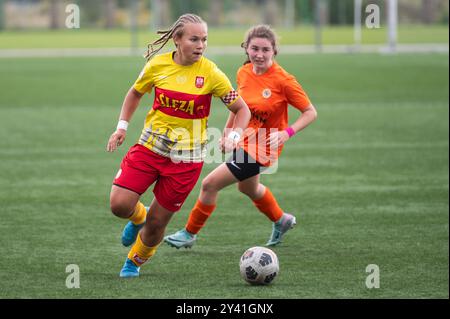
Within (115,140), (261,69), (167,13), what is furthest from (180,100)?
(167,13)

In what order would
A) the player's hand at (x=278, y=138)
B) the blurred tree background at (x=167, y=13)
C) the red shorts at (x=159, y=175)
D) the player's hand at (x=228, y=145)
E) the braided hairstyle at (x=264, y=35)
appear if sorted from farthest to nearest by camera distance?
the blurred tree background at (x=167, y=13) < the braided hairstyle at (x=264, y=35) < the player's hand at (x=278, y=138) < the red shorts at (x=159, y=175) < the player's hand at (x=228, y=145)

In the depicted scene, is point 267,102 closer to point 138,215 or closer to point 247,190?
point 247,190

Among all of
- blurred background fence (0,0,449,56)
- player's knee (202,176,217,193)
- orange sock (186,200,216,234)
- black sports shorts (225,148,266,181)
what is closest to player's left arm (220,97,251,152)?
black sports shorts (225,148,266,181)

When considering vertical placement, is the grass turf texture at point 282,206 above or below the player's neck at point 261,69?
below

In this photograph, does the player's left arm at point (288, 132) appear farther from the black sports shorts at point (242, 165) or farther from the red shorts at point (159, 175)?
the red shorts at point (159, 175)

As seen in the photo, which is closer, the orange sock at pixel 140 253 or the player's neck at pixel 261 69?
the orange sock at pixel 140 253

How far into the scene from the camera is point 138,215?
7.82 meters

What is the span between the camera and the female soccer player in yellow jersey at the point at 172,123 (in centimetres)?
717

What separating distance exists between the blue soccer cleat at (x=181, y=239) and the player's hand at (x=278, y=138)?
1139 millimetres

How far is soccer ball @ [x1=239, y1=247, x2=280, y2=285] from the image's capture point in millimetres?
7184

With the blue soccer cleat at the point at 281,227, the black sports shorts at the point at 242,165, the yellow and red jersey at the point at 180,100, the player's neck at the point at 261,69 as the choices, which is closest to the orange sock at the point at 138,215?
the yellow and red jersey at the point at 180,100

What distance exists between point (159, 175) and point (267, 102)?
1372 millimetres

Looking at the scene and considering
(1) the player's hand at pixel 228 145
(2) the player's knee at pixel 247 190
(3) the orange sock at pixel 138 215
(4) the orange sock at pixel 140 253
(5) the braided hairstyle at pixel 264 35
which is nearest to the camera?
(1) the player's hand at pixel 228 145

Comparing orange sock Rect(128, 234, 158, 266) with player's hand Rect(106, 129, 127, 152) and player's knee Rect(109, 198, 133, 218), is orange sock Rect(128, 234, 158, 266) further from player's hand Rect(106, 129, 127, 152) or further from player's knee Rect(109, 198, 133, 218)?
player's hand Rect(106, 129, 127, 152)
